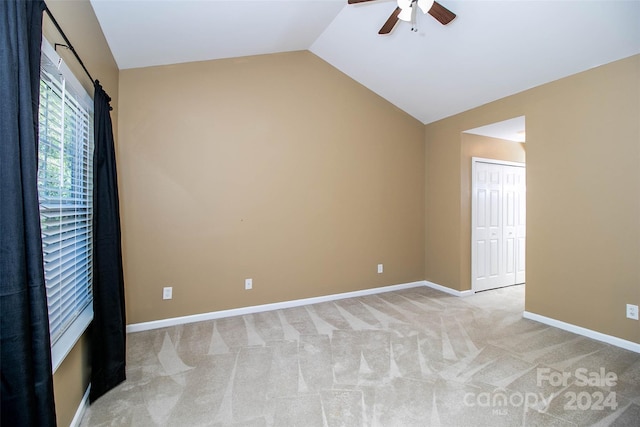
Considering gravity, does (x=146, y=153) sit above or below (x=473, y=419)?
above

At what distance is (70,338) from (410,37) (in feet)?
12.3

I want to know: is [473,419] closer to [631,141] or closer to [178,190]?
[631,141]

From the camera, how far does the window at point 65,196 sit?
1.46 metres

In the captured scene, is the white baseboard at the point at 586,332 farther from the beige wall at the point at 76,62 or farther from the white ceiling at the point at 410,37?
the beige wall at the point at 76,62

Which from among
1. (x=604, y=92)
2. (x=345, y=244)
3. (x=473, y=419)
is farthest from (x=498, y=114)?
(x=473, y=419)

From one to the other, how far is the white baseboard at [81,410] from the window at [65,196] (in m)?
0.45

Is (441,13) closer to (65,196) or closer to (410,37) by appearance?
(410,37)

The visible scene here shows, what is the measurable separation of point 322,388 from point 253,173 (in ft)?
7.75

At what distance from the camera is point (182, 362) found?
7.72 ft

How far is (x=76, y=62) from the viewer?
179 cm

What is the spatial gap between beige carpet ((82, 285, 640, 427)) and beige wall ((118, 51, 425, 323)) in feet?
1.87

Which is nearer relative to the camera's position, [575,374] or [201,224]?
[575,374]

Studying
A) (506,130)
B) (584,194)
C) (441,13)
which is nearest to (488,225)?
(506,130)

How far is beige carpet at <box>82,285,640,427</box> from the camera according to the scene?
1.75m
